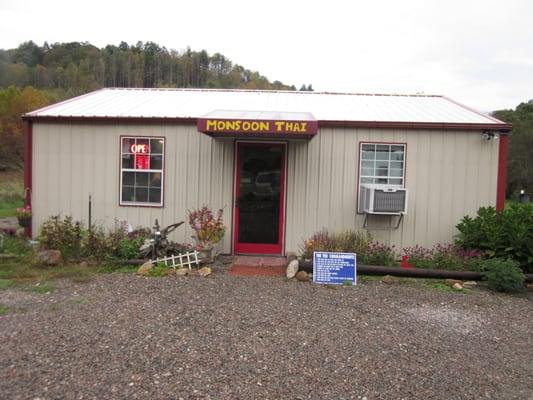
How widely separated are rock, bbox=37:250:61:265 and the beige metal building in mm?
1582

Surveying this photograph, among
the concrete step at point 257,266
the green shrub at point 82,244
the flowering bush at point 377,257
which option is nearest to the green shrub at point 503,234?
the flowering bush at point 377,257

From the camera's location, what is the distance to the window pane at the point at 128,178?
9.09 meters

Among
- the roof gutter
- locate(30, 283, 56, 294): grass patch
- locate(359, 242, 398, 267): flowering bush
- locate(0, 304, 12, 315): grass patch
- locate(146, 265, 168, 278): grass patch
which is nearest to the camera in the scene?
locate(0, 304, 12, 315): grass patch

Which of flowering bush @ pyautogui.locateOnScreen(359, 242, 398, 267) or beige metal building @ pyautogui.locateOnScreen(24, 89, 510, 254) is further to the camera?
beige metal building @ pyautogui.locateOnScreen(24, 89, 510, 254)

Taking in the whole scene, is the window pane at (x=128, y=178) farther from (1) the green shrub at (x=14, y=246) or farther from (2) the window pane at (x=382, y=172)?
(2) the window pane at (x=382, y=172)

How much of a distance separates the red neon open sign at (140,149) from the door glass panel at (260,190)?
1891 millimetres

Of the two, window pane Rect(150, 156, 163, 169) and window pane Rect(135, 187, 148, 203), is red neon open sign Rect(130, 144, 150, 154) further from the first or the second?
window pane Rect(135, 187, 148, 203)

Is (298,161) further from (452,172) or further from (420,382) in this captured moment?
(420,382)

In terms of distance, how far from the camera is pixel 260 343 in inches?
174

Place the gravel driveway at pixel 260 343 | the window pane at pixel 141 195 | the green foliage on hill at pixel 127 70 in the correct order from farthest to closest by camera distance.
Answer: the green foliage on hill at pixel 127 70 < the window pane at pixel 141 195 < the gravel driveway at pixel 260 343

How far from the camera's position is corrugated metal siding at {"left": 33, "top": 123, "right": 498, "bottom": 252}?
28.3 feet

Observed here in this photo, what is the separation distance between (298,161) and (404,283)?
3.06 m

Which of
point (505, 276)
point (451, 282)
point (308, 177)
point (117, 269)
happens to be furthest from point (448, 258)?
point (117, 269)

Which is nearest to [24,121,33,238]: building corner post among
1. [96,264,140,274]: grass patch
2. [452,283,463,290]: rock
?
[96,264,140,274]: grass patch
